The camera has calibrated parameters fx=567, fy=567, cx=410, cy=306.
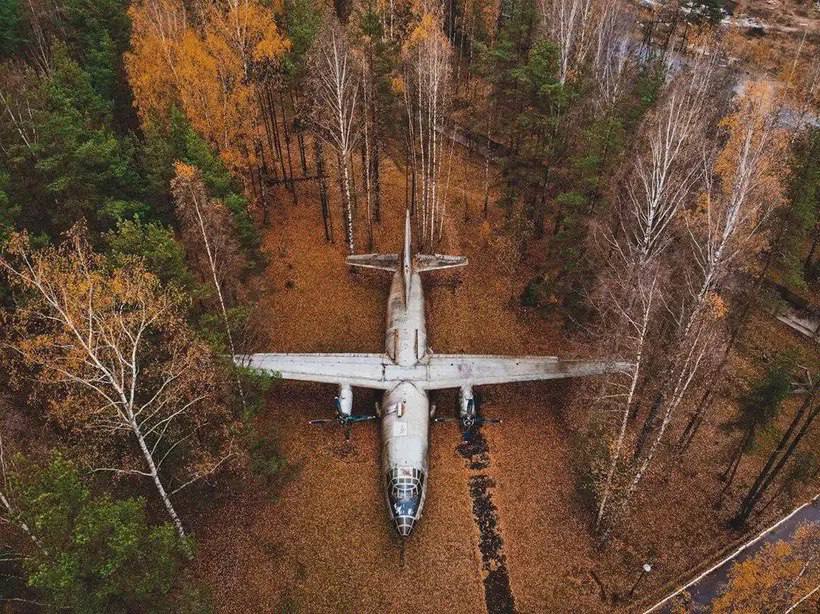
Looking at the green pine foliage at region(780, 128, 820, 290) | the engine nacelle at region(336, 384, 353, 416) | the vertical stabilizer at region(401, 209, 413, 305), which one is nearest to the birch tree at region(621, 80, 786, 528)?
the green pine foliage at region(780, 128, 820, 290)

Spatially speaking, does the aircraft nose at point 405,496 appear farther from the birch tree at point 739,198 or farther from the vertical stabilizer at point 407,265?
the birch tree at point 739,198

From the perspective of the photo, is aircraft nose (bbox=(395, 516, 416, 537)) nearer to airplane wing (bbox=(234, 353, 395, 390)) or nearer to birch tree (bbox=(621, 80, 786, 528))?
airplane wing (bbox=(234, 353, 395, 390))

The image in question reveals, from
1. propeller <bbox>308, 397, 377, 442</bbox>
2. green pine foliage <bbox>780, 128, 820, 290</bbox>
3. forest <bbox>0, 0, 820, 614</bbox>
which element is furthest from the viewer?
green pine foliage <bbox>780, 128, 820, 290</bbox>

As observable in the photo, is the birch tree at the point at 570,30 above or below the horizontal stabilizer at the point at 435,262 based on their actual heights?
above

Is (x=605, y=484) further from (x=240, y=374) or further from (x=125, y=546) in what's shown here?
(x=125, y=546)

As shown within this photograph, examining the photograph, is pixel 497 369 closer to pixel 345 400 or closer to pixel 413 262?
pixel 345 400

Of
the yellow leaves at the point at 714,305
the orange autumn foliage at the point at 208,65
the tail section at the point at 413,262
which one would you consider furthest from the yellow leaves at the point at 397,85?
the yellow leaves at the point at 714,305

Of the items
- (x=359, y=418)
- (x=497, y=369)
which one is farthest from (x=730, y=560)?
(x=359, y=418)
